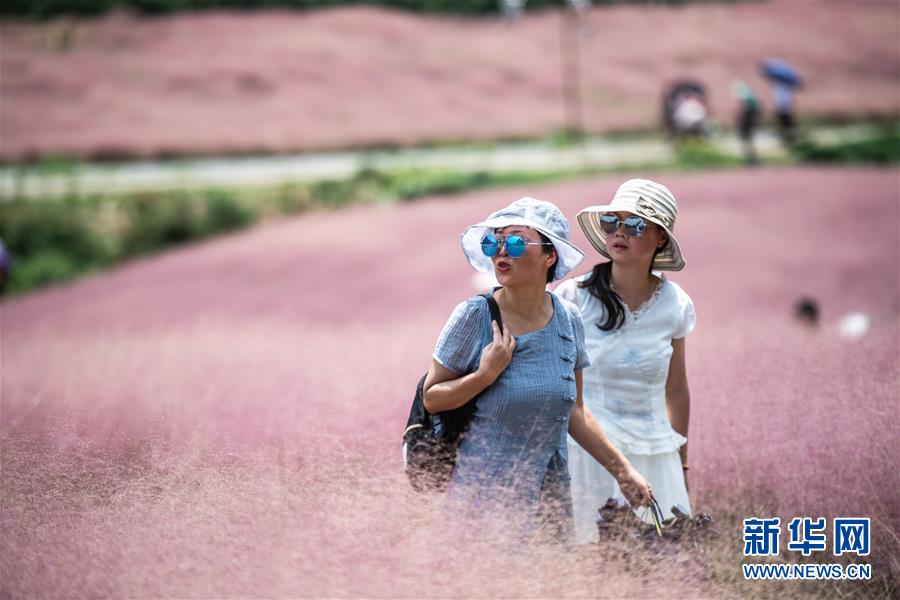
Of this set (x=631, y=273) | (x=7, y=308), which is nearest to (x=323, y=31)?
(x=7, y=308)

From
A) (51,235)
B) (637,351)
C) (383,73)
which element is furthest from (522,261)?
(383,73)

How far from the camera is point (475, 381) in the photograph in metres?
2.67

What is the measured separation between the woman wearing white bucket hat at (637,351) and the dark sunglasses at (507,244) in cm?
55

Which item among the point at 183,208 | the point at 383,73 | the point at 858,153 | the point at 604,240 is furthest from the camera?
the point at 383,73

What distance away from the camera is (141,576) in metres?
2.13

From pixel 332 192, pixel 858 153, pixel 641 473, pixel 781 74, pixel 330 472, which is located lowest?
pixel 332 192

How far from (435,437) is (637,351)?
0.80m

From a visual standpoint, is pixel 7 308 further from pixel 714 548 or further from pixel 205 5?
pixel 205 5

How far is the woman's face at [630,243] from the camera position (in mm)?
3217

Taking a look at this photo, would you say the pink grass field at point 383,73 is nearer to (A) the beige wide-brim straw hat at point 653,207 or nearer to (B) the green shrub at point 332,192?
(B) the green shrub at point 332,192

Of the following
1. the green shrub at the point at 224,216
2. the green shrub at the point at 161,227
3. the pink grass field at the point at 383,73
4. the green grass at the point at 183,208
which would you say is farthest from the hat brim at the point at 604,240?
the pink grass field at the point at 383,73

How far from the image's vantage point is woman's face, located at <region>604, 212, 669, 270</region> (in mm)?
3217

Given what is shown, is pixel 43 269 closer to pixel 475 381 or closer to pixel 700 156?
pixel 700 156

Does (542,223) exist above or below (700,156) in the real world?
above
